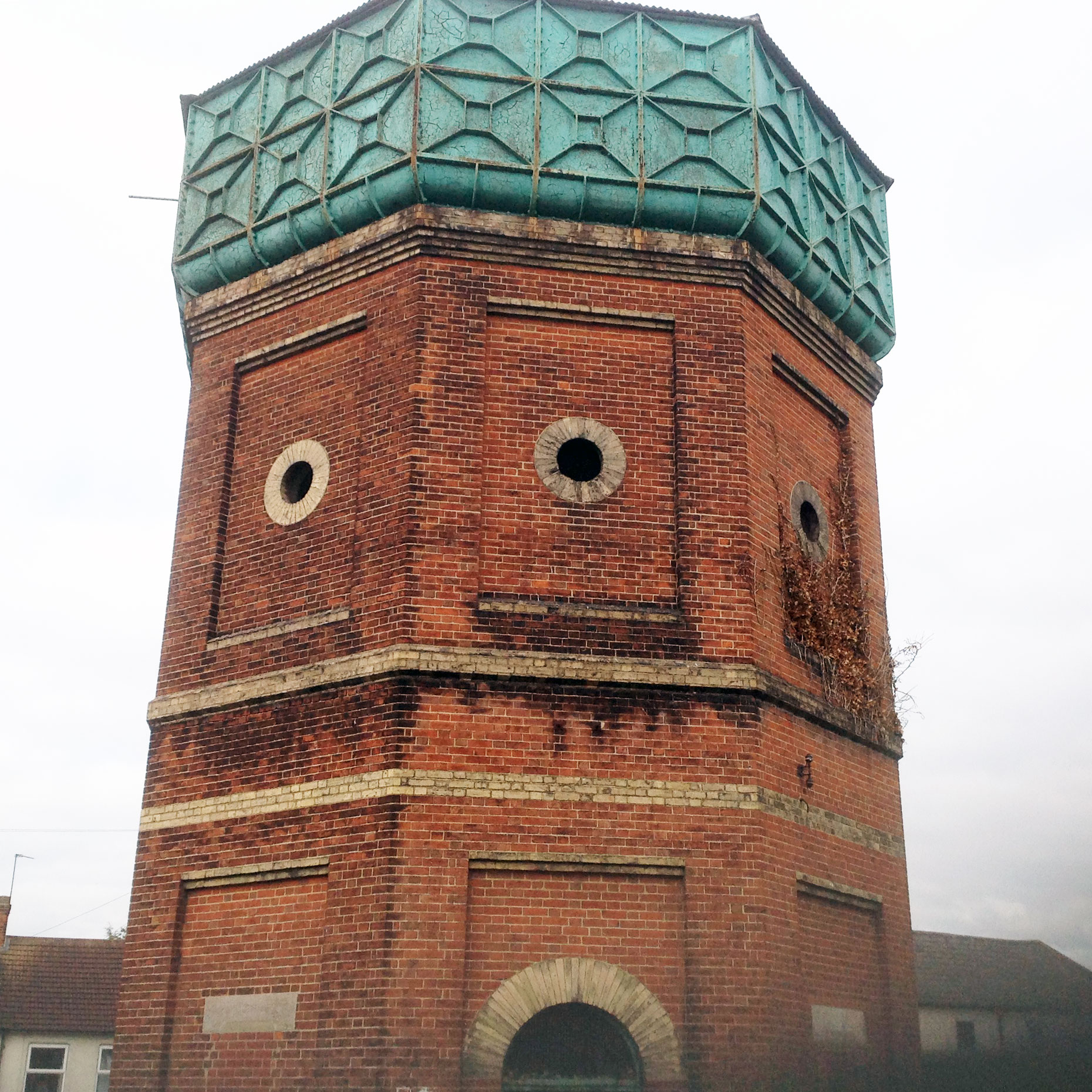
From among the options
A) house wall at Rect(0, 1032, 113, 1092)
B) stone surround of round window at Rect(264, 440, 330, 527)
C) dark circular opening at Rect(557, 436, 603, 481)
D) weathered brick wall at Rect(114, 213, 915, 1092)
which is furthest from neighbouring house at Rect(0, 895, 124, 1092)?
dark circular opening at Rect(557, 436, 603, 481)

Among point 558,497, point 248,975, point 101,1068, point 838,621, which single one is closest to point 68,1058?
point 101,1068

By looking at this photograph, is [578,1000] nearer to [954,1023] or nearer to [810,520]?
[810,520]

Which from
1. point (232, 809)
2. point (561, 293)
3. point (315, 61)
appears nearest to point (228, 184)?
point (315, 61)

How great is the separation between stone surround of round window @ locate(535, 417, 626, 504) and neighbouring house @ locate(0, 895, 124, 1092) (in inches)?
691

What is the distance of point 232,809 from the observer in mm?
10734

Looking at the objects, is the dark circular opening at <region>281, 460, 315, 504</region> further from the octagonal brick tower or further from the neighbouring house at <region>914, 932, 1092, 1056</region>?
the neighbouring house at <region>914, 932, 1092, 1056</region>

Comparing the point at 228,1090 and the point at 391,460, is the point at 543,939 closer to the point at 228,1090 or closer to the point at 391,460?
the point at 228,1090

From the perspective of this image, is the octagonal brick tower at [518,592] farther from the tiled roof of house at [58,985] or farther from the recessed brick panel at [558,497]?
the tiled roof of house at [58,985]

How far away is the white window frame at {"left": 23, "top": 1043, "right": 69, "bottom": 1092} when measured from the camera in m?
23.9

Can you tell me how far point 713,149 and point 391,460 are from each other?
433cm

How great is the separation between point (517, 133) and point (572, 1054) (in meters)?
7.89

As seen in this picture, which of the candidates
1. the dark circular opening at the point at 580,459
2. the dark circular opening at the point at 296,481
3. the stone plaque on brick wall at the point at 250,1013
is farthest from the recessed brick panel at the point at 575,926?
the dark circular opening at the point at 296,481

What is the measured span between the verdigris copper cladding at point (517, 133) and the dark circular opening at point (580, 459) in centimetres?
213

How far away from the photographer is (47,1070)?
78.8 ft
